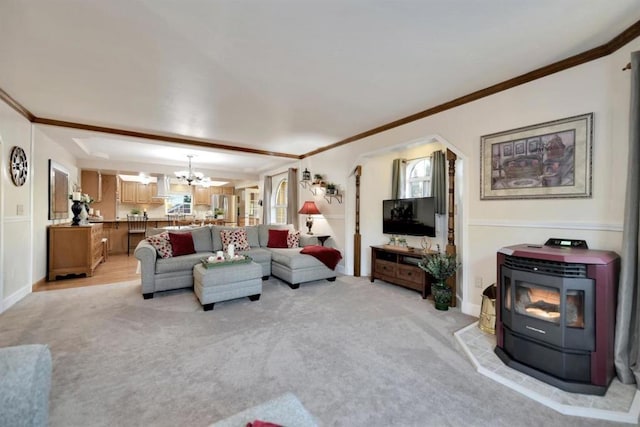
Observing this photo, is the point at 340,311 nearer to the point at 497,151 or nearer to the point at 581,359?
the point at 581,359

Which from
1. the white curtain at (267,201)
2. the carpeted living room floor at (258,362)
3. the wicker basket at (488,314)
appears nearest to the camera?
the carpeted living room floor at (258,362)

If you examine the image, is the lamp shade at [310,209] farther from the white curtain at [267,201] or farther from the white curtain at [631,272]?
the white curtain at [631,272]

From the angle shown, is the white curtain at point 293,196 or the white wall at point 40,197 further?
the white curtain at point 293,196

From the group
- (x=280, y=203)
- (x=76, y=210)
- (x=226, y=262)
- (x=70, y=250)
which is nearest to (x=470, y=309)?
(x=226, y=262)

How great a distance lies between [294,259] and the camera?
13.4ft

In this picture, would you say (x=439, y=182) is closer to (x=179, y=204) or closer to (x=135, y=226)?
→ (x=135, y=226)

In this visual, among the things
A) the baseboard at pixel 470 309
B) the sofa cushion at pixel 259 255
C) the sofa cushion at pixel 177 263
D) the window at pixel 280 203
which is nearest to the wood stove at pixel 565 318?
the baseboard at pixel 470 309

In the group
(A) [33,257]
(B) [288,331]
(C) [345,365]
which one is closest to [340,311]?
(B) [288,331]

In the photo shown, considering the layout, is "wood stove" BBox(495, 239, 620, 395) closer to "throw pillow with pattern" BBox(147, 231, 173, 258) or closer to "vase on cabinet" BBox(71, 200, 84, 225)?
"throw pillow with pattern" BBox(147, 231, 173, 258)

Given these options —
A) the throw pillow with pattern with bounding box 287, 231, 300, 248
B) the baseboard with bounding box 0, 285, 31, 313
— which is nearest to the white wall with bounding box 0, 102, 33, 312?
the baseboard with bounding box 0, 285, 31, 313

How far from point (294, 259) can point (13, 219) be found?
3561mm

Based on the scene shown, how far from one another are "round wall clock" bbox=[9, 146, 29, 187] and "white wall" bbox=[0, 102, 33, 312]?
6 cm

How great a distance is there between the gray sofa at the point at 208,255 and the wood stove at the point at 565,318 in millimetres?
2676

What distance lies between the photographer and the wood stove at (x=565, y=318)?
5.65 feet
